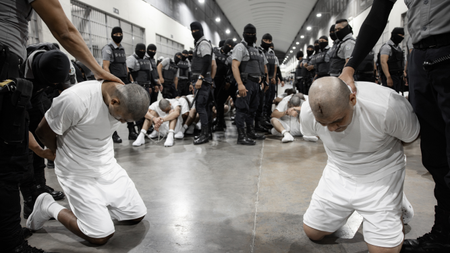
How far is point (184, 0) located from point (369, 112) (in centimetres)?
1314

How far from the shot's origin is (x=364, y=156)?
1.43 m

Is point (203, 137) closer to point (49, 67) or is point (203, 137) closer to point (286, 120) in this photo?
point (286, 120)

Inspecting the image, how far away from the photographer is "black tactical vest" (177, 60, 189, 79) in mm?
7121

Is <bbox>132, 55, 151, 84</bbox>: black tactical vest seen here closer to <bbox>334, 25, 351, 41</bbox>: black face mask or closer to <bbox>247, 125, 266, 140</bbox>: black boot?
<bbox>247, 125, 266, 140</bbox>: black boot

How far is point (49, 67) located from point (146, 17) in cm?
882

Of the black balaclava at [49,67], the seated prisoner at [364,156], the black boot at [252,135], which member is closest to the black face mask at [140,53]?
the black boot at [252,135]

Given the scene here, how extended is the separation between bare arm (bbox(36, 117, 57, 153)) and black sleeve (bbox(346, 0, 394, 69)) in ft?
5.68

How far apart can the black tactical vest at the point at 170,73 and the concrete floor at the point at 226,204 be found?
3.71 metres

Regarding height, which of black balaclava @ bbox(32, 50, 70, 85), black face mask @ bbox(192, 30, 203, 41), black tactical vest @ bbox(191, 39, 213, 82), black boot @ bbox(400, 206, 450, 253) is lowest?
black boot @ bbox(400, 206, 450, 253)

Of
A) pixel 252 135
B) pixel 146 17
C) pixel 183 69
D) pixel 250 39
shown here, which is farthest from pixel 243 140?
pixel 146 17

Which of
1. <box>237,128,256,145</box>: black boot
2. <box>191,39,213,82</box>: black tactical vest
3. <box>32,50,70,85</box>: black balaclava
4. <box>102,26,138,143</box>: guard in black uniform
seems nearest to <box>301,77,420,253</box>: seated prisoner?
<box>32,50,70,85</box>: black balaclava

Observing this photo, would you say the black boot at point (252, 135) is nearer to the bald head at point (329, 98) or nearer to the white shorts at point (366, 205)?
the white shorts at point (366, 205)

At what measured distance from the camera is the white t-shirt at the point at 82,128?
4.89 ft

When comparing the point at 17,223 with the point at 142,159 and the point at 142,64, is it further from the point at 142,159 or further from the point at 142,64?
the point at 142,64
